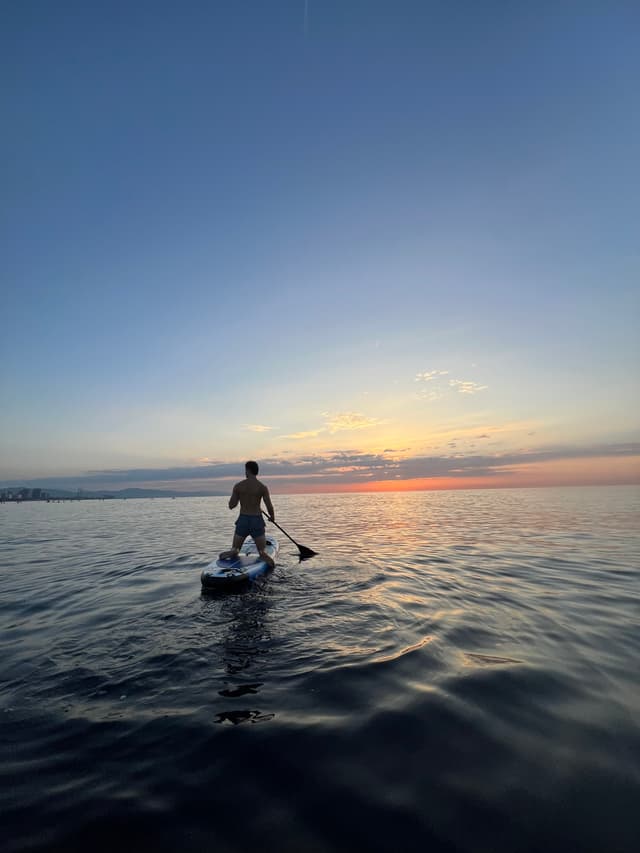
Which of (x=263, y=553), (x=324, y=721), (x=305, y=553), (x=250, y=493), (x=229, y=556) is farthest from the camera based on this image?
(x=305, y=553)

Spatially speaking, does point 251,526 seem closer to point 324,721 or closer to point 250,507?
point 250,507

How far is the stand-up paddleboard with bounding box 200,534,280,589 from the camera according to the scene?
9.80 m

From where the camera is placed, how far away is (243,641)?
6.51m

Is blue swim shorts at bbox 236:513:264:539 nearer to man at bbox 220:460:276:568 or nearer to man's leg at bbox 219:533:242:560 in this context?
man at bbox 220:460:276:568

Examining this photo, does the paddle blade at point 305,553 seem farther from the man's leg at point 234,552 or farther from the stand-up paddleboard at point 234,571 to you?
the man's leg at point 234,552

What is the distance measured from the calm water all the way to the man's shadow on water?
0.15ft

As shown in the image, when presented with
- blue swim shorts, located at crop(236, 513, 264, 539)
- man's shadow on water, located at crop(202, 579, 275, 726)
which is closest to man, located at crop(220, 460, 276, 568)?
blue swim shorts, located at crop(236, 513, 264, 539)

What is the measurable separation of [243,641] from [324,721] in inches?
105

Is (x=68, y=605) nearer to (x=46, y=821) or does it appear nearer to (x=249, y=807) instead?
(x=46, y=821)

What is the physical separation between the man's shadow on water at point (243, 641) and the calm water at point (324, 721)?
1.8 inches

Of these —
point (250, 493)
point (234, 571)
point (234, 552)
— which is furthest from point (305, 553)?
point (234, 571)

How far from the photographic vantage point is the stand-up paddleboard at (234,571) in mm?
9797

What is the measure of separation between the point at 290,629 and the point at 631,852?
516 cm

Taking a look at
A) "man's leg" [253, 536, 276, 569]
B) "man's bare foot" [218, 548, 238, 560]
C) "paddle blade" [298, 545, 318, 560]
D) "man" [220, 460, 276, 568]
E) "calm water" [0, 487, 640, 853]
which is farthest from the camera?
"paddle blade" [298, 545, 318, 560]
